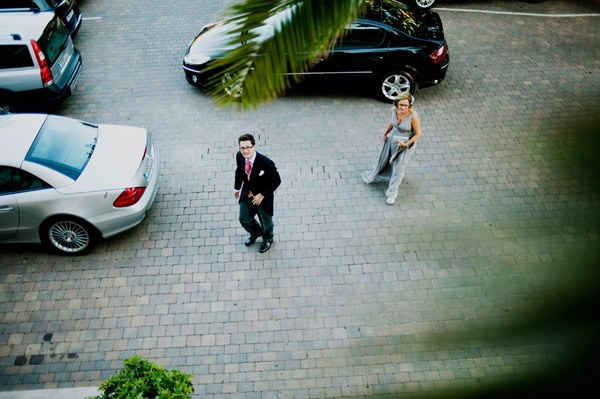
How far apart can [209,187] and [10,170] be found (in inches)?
106

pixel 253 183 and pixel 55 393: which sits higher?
pixel 253 183

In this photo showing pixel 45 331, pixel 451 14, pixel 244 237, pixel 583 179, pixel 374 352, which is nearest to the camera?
pixel 583 179

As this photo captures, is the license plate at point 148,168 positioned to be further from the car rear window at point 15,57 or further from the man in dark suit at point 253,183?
the car rear window at point 15,57

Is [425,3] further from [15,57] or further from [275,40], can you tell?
[275,40]

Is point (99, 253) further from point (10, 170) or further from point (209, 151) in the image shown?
point (209, 151)

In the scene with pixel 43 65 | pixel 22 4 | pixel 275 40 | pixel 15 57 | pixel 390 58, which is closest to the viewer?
pixel 275 40

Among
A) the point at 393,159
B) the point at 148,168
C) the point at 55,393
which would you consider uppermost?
the point at 148,168

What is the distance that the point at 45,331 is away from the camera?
18.6ft

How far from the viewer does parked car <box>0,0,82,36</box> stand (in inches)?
377

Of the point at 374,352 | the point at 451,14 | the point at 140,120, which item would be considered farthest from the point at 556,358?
the point at 451,14

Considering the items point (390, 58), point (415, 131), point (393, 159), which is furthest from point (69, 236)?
point (390, 58)

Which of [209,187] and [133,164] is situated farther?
[209,187]

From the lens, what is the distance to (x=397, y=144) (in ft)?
21.4

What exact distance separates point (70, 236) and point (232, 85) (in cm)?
560
